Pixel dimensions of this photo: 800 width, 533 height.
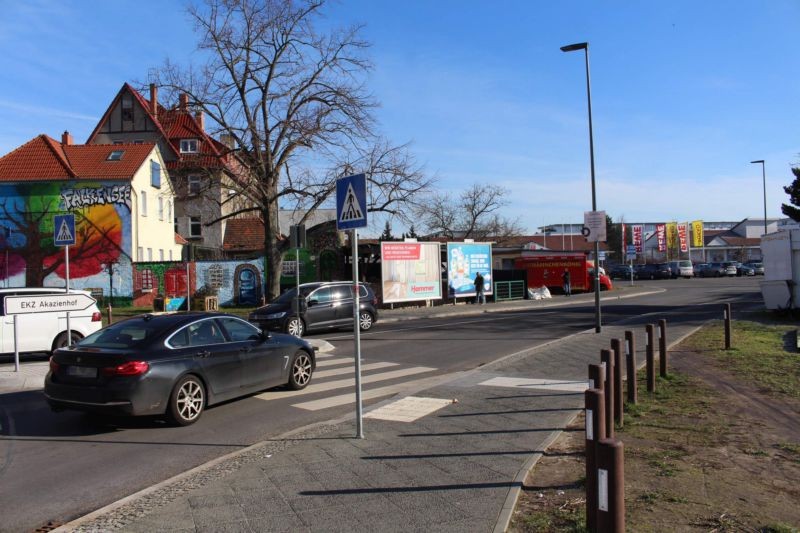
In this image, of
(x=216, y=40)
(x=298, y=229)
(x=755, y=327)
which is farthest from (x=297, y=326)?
(x=216, y=40)

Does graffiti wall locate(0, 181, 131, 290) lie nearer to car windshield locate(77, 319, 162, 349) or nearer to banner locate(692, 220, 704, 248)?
car windshield locate(77, 319, 162, 349)

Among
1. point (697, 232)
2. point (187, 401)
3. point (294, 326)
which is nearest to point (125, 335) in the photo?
point (187, 401)

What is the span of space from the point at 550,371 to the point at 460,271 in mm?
22203

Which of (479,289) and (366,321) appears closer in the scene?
(366,321)

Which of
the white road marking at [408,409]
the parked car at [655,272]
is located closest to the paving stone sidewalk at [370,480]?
the white road marking at [408,409]

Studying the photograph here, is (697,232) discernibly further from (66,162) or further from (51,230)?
(51,230)

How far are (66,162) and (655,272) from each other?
5547 cm

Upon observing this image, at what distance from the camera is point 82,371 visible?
729cm

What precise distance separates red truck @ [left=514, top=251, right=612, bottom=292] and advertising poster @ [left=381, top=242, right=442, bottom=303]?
41.4ft

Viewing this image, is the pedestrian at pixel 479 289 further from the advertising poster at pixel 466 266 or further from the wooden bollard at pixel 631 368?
the wooden bollard at pixel 631 368

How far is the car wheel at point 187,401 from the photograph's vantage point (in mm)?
7491

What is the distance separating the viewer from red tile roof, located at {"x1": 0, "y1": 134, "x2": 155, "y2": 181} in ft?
113

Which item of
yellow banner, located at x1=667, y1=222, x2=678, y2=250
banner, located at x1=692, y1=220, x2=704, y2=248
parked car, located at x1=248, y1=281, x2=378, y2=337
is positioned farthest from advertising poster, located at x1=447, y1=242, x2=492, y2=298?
banner, located at x1=692, y1=220, x2=704, y2=248

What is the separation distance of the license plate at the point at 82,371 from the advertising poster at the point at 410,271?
21116 millimetres
